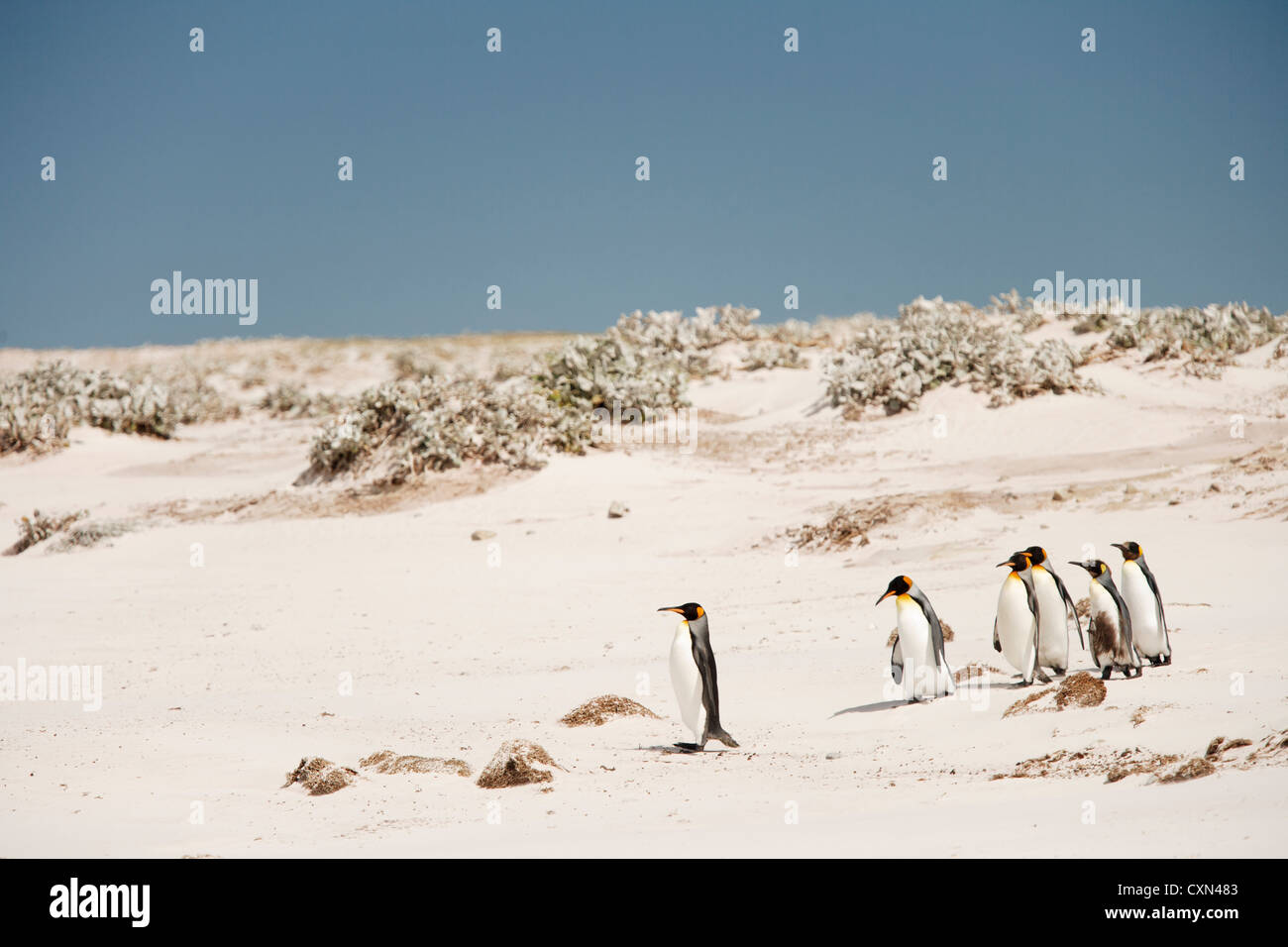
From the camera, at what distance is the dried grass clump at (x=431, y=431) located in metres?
14.9

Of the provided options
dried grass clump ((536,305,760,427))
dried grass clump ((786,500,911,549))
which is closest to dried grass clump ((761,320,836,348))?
dried grass clump ((536,305,760,427))

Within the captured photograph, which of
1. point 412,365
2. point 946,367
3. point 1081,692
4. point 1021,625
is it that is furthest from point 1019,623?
point 412,365

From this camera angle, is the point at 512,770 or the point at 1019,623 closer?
the point at 512,770

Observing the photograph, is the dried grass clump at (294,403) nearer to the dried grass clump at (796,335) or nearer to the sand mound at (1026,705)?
the dried grass clump at (796,335)

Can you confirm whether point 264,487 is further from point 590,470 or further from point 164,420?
point 164,420

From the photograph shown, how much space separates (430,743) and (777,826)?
255 cm

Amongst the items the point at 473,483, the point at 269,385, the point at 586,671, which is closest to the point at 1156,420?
the point at 473,483

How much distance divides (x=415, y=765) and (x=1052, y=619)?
3766 millimetres

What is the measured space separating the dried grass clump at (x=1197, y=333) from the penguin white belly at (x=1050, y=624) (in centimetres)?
1269

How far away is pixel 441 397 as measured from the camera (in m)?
15.5

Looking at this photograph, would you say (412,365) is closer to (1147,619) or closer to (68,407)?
(68,407)

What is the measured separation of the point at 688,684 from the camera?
5965mm

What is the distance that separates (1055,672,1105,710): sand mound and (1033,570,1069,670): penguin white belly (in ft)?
3.52

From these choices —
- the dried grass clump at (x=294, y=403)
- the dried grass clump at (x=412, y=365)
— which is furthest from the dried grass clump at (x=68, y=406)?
the dried grass clump at (x=412, y=365)
